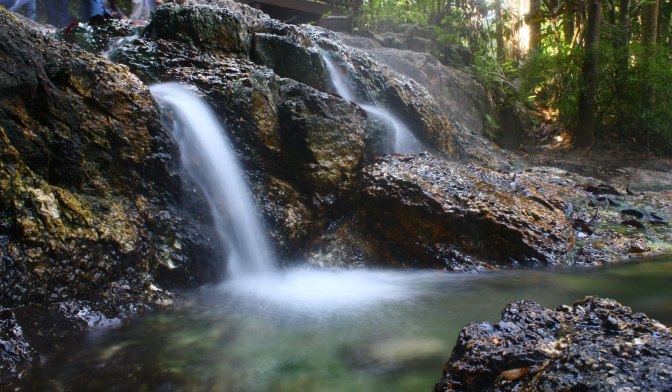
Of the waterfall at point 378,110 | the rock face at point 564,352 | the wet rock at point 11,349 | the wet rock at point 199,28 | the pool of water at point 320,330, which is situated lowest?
the pool of water at point 320,330

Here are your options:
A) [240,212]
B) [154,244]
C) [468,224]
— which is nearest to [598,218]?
[468,224]

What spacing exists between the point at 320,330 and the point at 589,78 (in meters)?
10.5

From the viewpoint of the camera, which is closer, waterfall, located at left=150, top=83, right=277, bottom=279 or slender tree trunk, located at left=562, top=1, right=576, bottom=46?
waterfall, located at left=150, top=83, right=277, bottom=279

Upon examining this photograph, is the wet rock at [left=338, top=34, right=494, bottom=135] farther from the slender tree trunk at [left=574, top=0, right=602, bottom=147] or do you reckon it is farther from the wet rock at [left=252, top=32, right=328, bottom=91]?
the wet rock at [left=252, top=32, right=328, bottom=91]

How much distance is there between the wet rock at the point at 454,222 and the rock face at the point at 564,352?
250cm

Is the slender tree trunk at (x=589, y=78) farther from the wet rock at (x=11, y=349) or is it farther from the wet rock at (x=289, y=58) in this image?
the wet rock at (x=11, y=349)

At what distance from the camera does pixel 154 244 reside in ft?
12.5

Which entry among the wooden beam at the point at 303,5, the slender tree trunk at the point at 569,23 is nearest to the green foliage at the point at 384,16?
the wooden beam at the point at 303,5

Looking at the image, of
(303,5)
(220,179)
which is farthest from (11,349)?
(303,5)

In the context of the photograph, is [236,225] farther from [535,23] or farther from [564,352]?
[535,23]

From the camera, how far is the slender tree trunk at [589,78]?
428 inches

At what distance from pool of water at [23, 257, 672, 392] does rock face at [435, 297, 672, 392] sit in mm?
412

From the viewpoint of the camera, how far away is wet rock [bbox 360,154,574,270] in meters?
4.80

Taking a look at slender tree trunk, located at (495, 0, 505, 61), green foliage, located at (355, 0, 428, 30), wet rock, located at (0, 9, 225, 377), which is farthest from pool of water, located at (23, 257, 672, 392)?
slender tree trunk, located at (495, 0, 505, 61)
